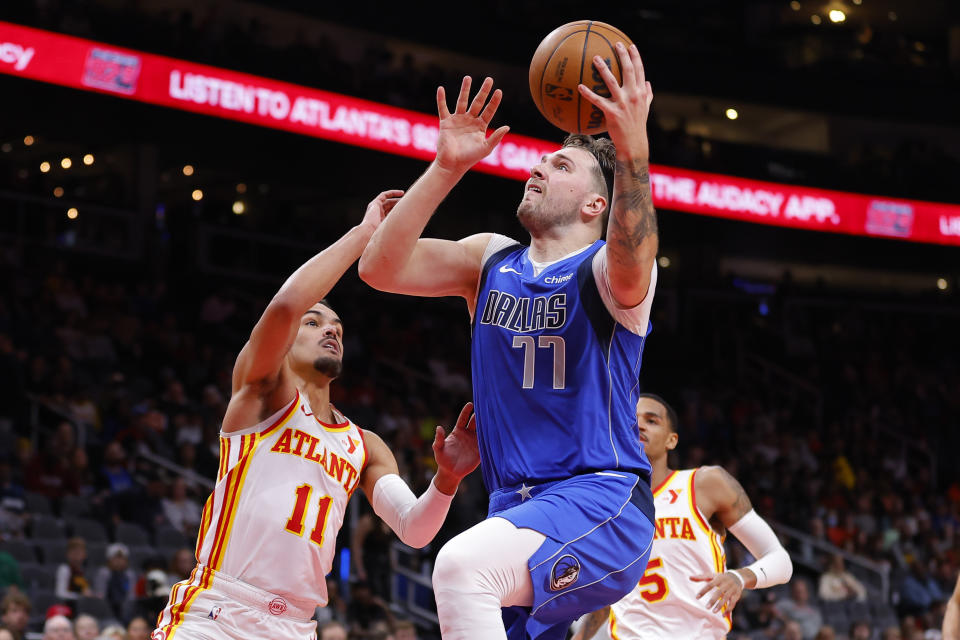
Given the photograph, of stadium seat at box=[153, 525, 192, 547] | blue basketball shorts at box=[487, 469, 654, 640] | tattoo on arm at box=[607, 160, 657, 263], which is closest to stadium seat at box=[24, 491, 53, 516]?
stadium seat at box=[153, 525, 192, 547]

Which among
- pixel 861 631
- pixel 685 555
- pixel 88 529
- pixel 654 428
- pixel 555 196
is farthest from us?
pixel 861 631

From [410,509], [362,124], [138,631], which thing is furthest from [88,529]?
[362,124]

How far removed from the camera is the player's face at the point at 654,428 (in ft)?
22.4

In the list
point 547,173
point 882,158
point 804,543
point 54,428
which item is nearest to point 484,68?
point 882,158

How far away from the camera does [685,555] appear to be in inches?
258

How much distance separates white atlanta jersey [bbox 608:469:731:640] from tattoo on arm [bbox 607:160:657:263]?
3194 millimetres

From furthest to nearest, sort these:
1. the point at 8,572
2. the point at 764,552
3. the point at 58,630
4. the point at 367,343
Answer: the point at 367,343 < the point at 8,572 < the point at 58,630 < the point at 764,552

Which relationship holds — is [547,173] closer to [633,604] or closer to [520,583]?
[520,583]

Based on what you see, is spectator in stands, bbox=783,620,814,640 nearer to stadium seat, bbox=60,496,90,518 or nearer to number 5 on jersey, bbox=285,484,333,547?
stadium seat, bbox=60,496,90,518

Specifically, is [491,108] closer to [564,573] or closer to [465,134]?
[465,134]

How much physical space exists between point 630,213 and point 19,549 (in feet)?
28.0

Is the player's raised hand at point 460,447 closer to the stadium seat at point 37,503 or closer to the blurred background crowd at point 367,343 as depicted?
the blurred background crowd at point 367,343

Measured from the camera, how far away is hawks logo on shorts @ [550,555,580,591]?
354 centimetres

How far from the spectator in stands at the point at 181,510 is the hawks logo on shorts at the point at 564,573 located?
8724 mm
